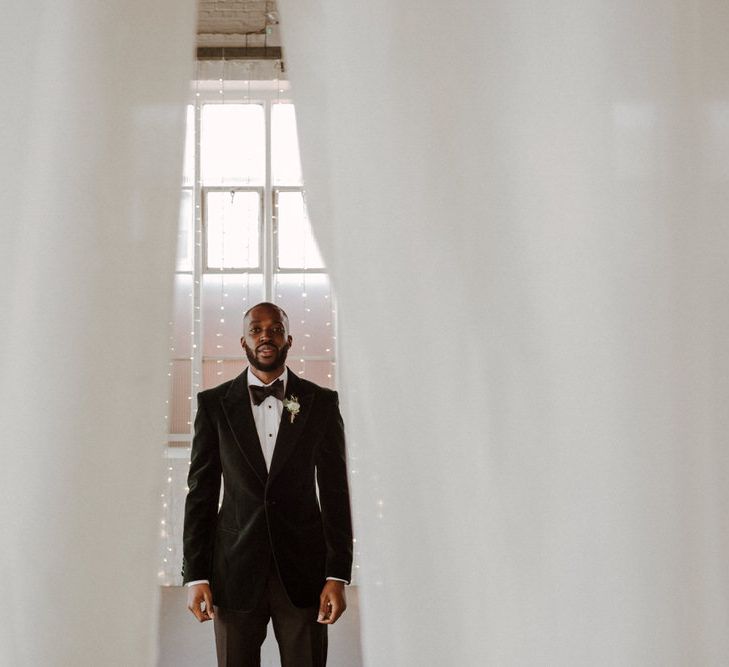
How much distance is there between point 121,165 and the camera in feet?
2.77

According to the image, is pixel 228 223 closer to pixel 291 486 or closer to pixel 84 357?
pixel 291 486

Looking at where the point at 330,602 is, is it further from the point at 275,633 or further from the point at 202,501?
the point at 202,501

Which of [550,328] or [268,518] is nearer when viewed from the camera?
[550,328]

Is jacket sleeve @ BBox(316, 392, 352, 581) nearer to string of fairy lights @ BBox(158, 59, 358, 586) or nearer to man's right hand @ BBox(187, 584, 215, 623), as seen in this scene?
man's right hand @ BBox(187, 584, 215, 623)

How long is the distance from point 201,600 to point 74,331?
129cm

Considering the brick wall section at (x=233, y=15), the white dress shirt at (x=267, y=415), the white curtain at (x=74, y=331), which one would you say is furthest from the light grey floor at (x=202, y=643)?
A: the brick wall section at (x=233, y=15)

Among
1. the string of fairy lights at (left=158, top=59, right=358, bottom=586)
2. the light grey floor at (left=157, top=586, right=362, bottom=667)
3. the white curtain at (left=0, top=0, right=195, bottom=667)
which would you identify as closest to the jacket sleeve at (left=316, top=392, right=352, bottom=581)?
the white curtain at (left=0, top=0, right=195, bottom=667)

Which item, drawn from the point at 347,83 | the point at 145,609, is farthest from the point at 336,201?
the point at 145,609

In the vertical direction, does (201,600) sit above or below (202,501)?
below

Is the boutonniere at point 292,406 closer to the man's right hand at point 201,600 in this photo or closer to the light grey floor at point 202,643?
the man's right hand at point 201,600

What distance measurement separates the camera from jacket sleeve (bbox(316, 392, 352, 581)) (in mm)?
1893

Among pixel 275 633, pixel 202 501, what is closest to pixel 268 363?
pixel 202 501

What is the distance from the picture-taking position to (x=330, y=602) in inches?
72.5

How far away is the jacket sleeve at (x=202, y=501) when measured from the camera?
6.40 feet
